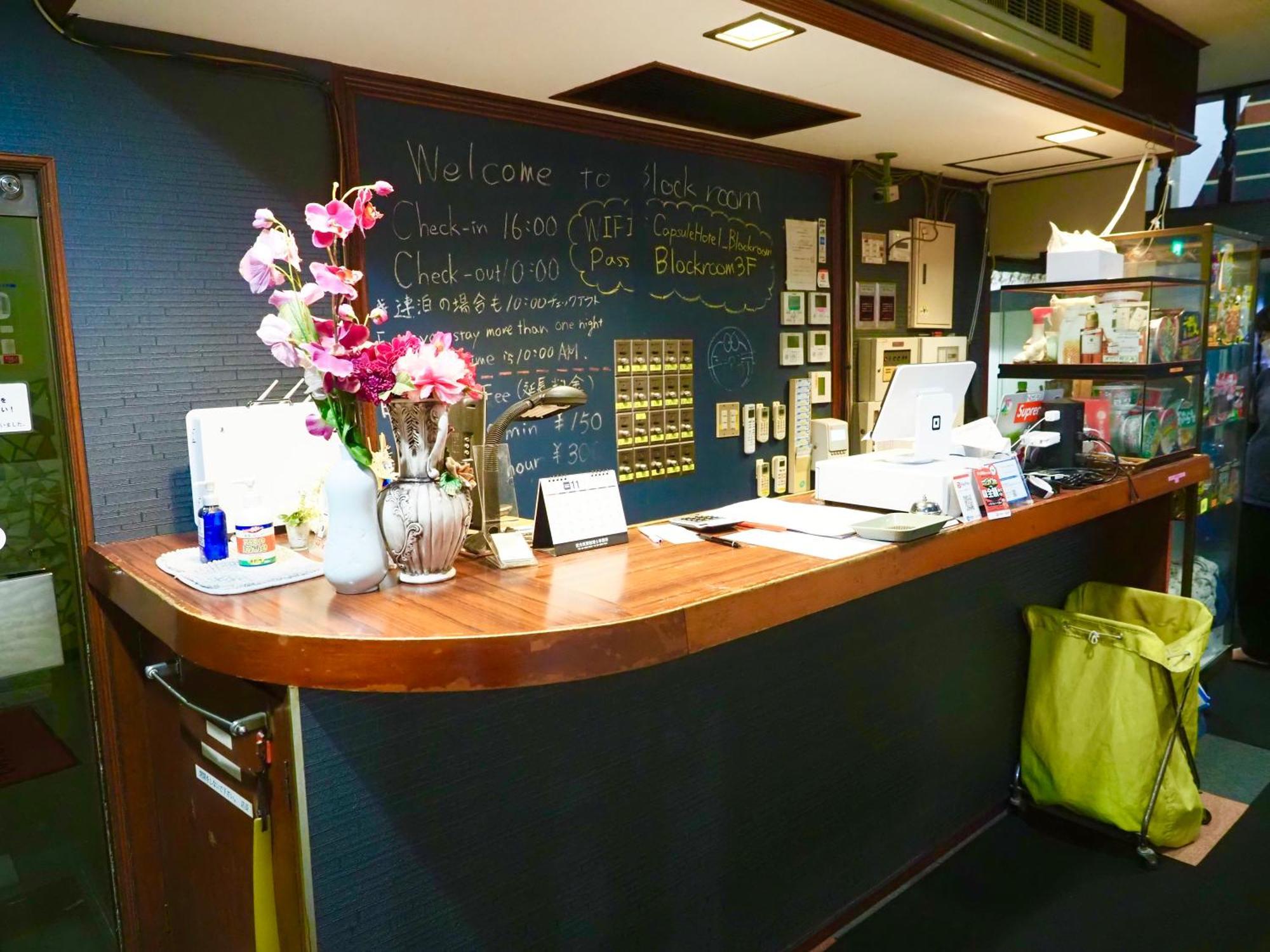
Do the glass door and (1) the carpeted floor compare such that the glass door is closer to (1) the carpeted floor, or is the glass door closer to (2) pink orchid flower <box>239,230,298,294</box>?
(2) pink orchid flower <box>239,230,298,294</box>

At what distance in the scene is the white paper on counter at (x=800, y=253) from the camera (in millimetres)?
4270

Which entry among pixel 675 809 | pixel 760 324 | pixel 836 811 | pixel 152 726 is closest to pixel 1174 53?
pixel 760 324

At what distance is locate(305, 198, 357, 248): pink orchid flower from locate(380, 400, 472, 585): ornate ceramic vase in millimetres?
321

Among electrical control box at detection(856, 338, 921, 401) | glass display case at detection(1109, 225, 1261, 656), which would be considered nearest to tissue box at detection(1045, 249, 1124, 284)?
glass display case at detection(1109, 225, 1261, 656)

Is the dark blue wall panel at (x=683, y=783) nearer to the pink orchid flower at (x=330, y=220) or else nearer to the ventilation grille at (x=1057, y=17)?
the pink orchid flower at (x=330, y=220)

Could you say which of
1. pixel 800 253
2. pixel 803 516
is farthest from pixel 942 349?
pixel 803 516

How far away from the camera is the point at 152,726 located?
2285 mm

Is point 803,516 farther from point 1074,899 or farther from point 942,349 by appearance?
point 942,349

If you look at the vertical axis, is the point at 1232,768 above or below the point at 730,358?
below

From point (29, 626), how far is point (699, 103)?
2698mm

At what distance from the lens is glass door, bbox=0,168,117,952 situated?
2.24m

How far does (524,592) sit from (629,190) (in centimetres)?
237

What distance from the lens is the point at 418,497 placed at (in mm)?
1721

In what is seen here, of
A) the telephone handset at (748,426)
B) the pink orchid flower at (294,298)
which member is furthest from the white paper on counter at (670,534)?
the telephone handset at (748,426)
